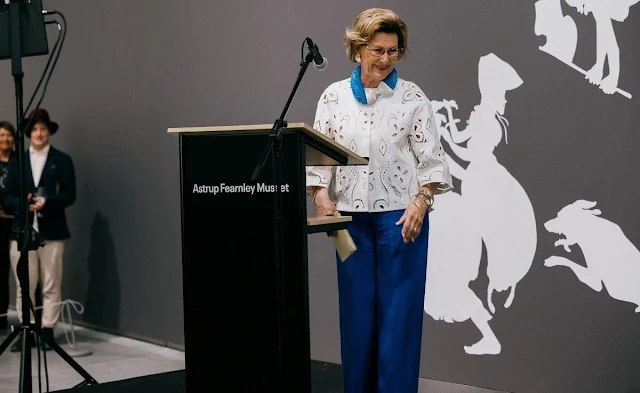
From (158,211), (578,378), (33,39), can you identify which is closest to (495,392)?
(578,378)

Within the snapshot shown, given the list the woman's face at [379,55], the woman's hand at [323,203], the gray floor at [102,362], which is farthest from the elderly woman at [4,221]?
the woman's face at [379,55]

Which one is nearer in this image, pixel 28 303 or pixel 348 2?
pixel 28 303

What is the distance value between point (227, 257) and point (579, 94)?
1.93 meters

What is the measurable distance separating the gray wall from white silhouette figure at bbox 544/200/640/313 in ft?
0.05

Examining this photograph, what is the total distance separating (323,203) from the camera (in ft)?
9.58

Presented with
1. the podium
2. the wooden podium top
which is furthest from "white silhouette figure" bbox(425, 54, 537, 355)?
the podium

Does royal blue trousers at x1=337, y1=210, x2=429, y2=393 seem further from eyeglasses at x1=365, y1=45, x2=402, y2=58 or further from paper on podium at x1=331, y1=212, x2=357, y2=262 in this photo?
eyeglasses at x1=365, y1=45, x2=402, y2=58

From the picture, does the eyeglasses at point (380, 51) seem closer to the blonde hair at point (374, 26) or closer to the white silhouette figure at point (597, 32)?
the blonde hair at point (374, 26)

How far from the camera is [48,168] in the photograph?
6227 millimetres

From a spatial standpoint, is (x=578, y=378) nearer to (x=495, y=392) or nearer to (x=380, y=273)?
(x=495, y=392)

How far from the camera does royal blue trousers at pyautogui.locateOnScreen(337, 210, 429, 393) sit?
2.97 meters

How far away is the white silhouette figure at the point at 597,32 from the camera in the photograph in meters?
3.68

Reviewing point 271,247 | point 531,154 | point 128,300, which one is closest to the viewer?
point 271,247

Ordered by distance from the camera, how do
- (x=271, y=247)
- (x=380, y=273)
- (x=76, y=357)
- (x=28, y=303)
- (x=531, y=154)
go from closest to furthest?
1. (x=271, y=247)
2. (x=380, y=273)
3. (x=28, y=303)
4. (x=531, y=154)
5. (x=76, y=357)
